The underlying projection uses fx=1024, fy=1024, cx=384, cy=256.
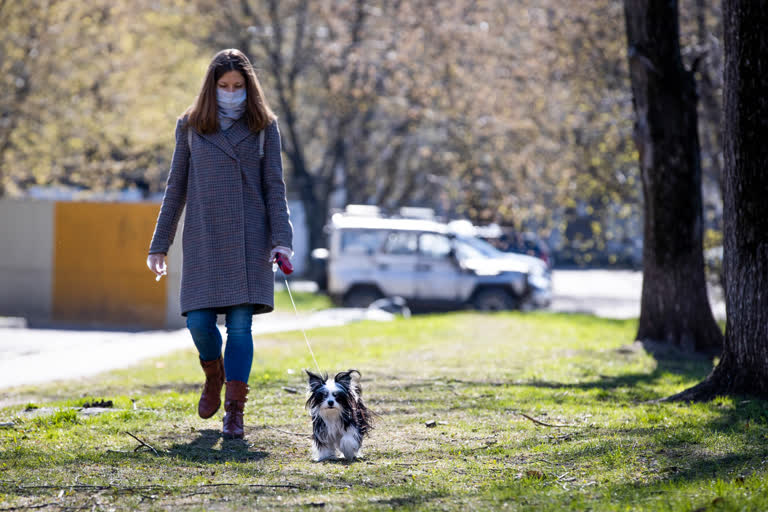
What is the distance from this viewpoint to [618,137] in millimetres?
18594

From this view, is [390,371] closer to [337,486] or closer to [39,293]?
[337,486]

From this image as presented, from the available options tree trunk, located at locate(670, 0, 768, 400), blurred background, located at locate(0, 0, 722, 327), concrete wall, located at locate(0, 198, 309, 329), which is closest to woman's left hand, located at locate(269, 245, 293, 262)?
tree trunk, located at locate(670, 0, 768, 400)

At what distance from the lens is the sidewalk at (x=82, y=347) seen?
1035 centimetres

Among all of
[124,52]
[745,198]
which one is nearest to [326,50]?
[124,52]

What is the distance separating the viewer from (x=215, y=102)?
6.00 metres

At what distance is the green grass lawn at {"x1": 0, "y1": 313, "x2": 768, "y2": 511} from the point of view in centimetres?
450

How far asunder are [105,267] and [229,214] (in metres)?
12.0

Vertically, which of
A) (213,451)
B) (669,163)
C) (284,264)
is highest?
(669,163)

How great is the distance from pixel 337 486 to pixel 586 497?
1134mm

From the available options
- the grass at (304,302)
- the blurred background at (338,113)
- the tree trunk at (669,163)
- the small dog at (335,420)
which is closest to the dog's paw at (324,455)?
the small dog at (335,420)

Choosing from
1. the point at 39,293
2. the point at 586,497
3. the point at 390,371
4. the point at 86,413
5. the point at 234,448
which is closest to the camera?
the point at 586,497

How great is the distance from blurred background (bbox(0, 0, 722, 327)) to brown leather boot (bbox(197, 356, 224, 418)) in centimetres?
1025

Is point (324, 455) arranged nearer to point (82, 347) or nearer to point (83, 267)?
point (82, 347)

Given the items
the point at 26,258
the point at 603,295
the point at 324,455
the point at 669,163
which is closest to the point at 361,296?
the point at 26,258
